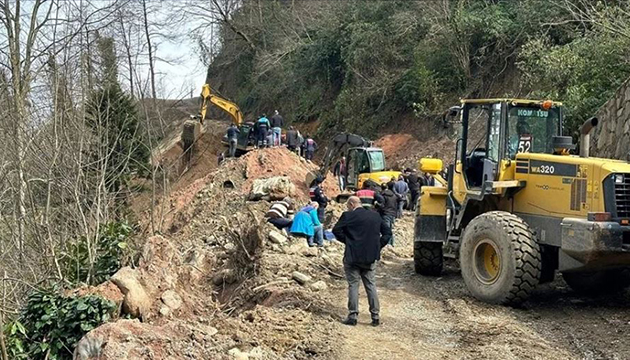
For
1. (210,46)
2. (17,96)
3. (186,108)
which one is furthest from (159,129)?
Result: (210,46)

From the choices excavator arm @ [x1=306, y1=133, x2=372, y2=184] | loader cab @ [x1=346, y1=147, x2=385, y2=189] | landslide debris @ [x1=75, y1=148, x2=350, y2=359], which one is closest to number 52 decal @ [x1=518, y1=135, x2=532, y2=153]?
landslide debris @ [x1=75, y1=148, x2=350, y2=359]

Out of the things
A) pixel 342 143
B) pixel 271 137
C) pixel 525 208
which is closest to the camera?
pixel 525 208

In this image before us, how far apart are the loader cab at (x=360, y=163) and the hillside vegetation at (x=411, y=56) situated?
5.59m

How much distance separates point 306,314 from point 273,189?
40.4 ft

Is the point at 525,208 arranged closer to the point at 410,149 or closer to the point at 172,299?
the point at 172,299

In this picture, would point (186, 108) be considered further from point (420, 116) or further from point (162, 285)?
point (162, 285)

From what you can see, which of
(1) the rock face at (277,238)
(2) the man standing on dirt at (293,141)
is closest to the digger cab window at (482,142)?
(1) the rock face at (277,238)

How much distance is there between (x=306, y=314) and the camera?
916 cm

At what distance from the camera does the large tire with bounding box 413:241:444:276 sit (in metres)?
12.5

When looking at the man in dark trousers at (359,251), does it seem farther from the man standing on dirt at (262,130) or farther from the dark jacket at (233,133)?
the dark jacket at (233,133)

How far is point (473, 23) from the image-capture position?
2906 centimetres

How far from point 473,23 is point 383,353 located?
23.6m

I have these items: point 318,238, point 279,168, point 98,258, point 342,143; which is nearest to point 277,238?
point 318,238

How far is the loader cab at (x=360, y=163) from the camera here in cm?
2386
